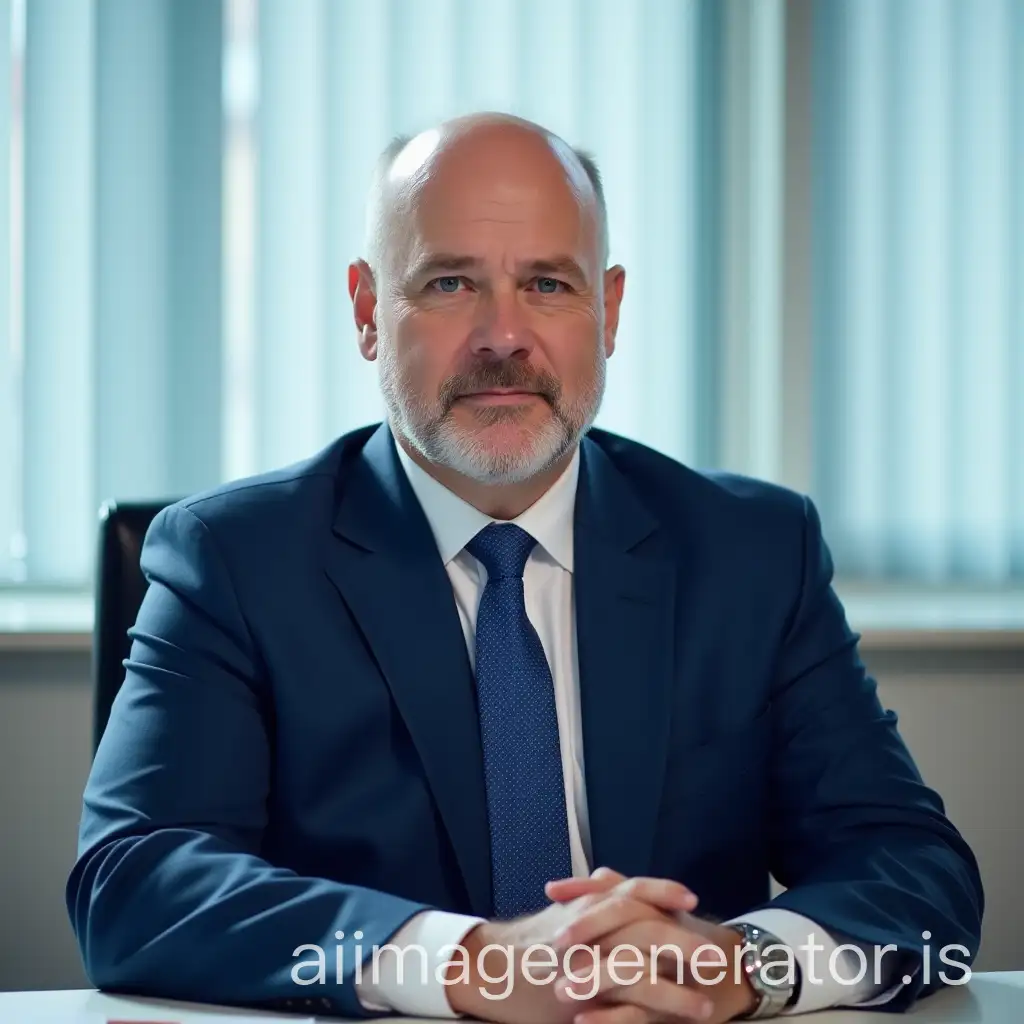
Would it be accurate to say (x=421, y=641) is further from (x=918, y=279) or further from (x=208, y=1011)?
(x=918, y=279)

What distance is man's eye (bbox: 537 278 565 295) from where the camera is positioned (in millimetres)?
1629

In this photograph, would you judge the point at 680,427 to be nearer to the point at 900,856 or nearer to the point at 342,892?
the point at 900,856

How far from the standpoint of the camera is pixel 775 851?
5.34ft

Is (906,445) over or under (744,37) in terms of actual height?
under

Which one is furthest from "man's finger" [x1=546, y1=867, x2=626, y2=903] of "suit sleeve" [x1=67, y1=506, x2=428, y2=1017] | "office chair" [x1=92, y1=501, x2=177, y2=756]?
"office chair" [x1=92, y1=501, x2=177, y2=756]

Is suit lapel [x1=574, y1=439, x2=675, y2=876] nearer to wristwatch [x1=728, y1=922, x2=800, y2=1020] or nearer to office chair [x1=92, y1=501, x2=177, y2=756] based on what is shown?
wristwatch [x1=728, y1=922, x2=800, y2=1020]

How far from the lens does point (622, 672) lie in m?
1.56

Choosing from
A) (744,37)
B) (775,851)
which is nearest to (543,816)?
(775,851)

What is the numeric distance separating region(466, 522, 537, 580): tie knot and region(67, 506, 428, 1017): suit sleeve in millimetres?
289

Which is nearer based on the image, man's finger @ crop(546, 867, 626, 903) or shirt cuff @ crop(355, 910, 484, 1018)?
shirt cuff @ crop(355, 910, 484, 1018)

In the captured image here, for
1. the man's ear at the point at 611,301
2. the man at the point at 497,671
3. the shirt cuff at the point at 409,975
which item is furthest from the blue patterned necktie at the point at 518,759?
the man's ear at the point at 611,301

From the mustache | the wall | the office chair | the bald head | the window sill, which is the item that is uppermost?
the bald head

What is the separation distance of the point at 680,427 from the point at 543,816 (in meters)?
1.44

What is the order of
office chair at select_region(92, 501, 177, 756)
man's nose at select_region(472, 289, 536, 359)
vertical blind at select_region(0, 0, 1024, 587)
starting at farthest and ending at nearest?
vertical blind at select_region(0, 0, 1024, 587) < office chair at select_region(92, 501, 177, 756) < man's nose at select_region(472, 289, 536, 359)
